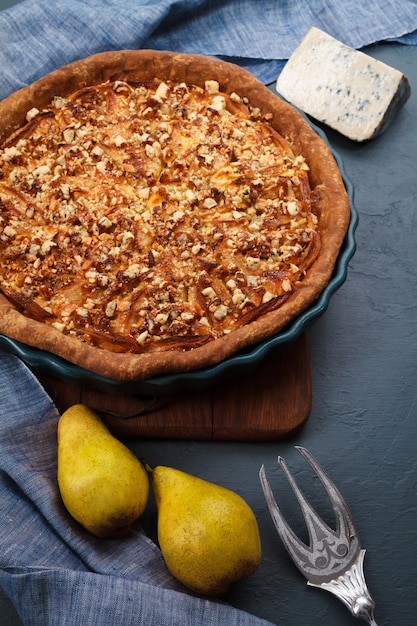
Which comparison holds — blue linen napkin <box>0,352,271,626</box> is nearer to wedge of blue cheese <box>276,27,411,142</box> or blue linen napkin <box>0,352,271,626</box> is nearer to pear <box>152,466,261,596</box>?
pear <box>152,466,261,596</box>

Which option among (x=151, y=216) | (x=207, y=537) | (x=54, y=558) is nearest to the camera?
(x=207, y=537)

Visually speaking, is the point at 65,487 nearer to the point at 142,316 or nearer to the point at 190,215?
the point at 142,316

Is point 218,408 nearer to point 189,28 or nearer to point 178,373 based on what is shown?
point 178,373

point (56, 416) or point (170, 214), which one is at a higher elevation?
point (170, 214)

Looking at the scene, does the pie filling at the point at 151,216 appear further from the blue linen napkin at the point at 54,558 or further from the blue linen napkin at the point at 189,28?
the blue linen napkin at the point at 189,28

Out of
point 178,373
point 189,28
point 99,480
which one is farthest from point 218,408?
point 189,28

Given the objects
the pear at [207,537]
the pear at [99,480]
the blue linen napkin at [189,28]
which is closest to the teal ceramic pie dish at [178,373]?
the pear at [99,480]

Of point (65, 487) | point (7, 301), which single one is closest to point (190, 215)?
point (7, 301)

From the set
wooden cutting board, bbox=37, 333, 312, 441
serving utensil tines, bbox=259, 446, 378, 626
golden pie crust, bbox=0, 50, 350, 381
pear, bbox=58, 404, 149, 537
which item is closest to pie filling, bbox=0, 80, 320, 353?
golden pie crust, bbox=0, 50, 350, 381
